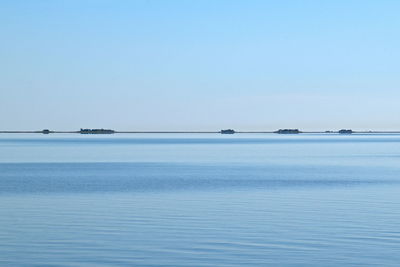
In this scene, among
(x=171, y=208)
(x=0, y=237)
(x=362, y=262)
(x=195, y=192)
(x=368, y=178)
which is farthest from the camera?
(x=368, y=178)

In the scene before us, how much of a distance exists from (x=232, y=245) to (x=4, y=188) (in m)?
20.7

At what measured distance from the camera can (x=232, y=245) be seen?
17391 mm

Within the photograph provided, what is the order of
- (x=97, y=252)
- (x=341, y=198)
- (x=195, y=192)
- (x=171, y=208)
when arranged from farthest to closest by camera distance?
(x=195, y=192) → (x=341, y=198) → (x=171, y=208) → (x=97, y=252)

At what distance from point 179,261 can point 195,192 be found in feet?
57.3

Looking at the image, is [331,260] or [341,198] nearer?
[331,260]

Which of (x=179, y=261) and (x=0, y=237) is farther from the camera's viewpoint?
(x=0, y=237)

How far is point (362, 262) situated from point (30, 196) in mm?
18864

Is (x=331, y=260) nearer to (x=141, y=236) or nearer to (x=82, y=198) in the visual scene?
(x=141, y=236)

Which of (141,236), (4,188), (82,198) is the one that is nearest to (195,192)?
(82,198)

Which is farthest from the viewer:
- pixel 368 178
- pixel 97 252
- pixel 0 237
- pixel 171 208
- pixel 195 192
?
pixel 368 178

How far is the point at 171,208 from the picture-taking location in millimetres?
25484

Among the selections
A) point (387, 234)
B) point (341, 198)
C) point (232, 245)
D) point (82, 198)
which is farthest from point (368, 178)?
point (232, 245)

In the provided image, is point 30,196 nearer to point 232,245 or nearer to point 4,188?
point 4,188

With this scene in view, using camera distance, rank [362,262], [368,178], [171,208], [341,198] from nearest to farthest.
Answer: [362,262] → [171,208] → [341,198] → [368,178]
